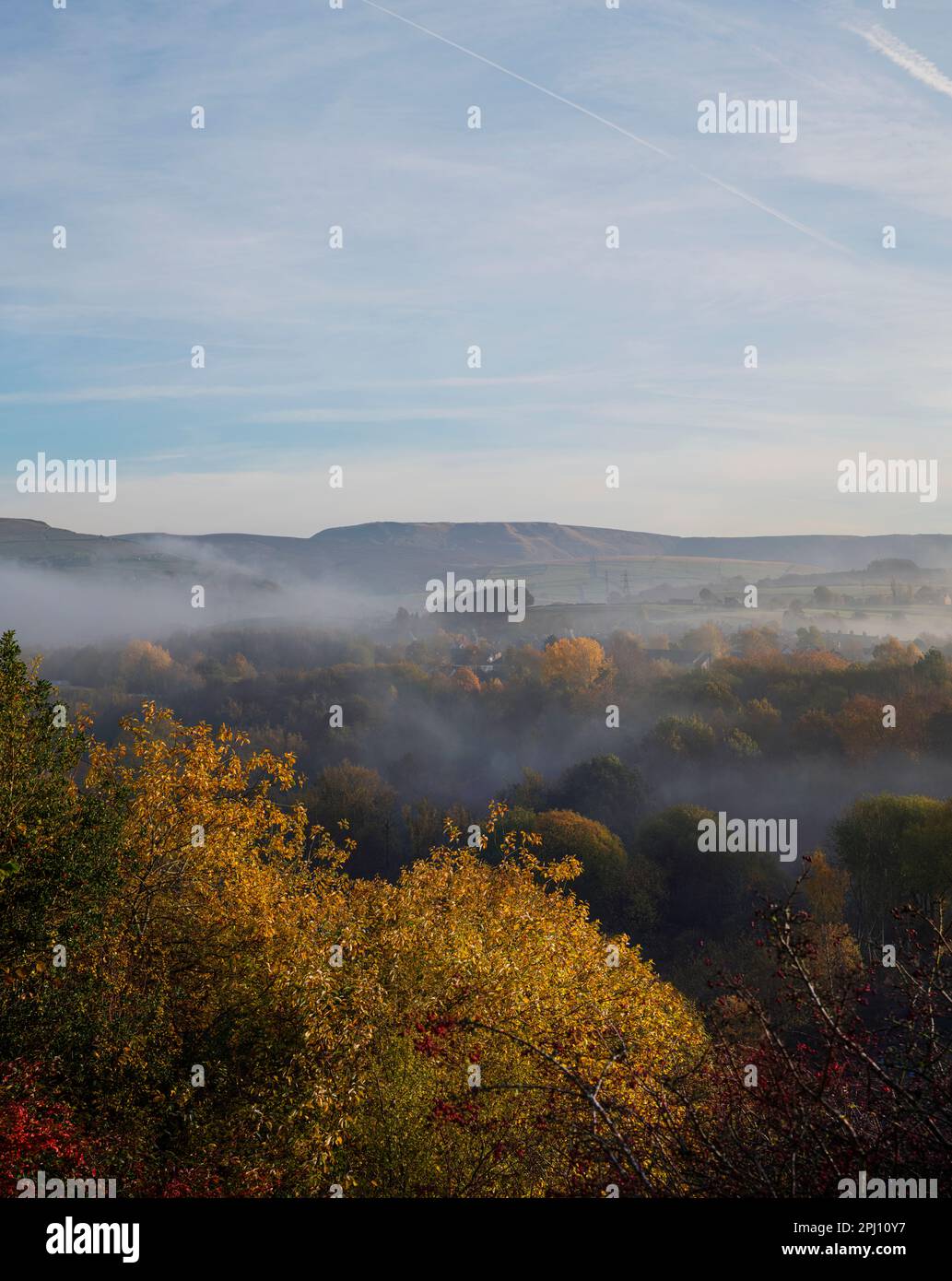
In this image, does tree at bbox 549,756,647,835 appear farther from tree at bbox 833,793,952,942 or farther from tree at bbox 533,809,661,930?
tree at bbox 833,793,952,942

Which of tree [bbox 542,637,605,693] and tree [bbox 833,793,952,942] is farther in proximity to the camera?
tree [bbox 542,637,605,693]

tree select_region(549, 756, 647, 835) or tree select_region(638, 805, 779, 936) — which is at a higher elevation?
tree select_region(549, 756, 647, 835)

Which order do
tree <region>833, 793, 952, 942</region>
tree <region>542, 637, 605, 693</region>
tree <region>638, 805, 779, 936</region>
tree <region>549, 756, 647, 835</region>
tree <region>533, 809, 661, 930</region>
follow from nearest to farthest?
tree <region>833, 793, 952, 942</region>, tree <region>533, 809, 661, 930</region>, tree <region>638, 805, 779, 936</region>, tree <region>549, 756, 647, 835</region>, tree <region>542, 637, 605, 693</region>

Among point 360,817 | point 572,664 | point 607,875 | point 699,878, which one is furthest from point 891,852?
point 572,664

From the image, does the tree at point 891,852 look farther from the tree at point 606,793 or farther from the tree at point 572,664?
the tree at point 572,664

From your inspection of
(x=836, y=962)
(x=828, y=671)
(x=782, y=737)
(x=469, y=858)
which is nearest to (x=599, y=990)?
(x=469, y=858)

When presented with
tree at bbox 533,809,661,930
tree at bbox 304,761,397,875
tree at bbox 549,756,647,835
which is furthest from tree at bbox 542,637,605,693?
tree at bbox 533,809,661,930

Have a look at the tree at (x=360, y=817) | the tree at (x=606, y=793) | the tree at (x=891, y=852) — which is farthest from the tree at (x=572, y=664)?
the tree at (x=891, y=852)

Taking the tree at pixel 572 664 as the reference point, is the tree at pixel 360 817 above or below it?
below

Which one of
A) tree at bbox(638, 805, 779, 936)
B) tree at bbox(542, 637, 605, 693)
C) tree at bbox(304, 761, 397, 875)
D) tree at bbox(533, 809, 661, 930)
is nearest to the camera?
tree at bbox(533, 809, 661, 930)

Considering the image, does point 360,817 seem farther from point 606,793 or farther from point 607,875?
point 607,875
